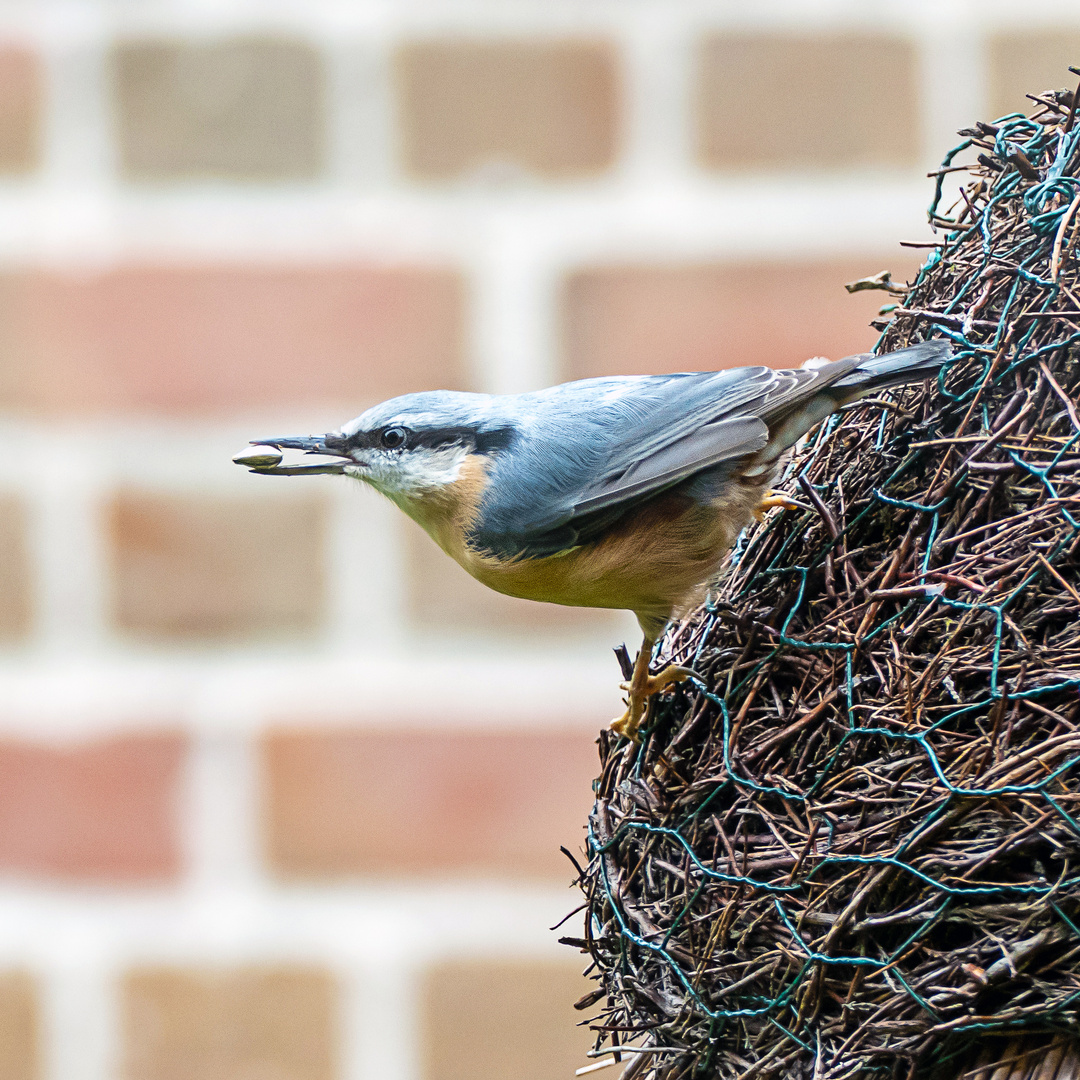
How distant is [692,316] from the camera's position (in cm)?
146

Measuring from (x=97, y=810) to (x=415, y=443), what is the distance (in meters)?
0.61

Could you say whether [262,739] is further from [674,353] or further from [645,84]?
[645,84]

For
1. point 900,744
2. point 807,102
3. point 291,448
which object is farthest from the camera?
point 807,102

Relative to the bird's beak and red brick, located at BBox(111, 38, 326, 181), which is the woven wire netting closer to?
the bird's beak

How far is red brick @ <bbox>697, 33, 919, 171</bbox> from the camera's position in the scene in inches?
57.4

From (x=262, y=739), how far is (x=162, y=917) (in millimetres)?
222

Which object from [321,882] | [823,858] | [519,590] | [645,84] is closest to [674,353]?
[645,84]

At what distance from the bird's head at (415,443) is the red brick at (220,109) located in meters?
0.45

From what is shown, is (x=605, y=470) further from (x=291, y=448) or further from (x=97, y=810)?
(x=97, y=810)

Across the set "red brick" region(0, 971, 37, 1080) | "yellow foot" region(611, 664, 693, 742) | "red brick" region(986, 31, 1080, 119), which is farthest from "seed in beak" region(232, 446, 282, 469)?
"red brick" region(986, 31, 1080, 119)

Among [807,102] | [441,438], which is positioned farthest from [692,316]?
[441,438]

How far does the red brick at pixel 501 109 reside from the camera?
1.48m

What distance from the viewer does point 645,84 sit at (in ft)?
4.81

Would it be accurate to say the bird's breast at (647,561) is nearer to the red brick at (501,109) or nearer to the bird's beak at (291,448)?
the bird's beak at (291,448)
